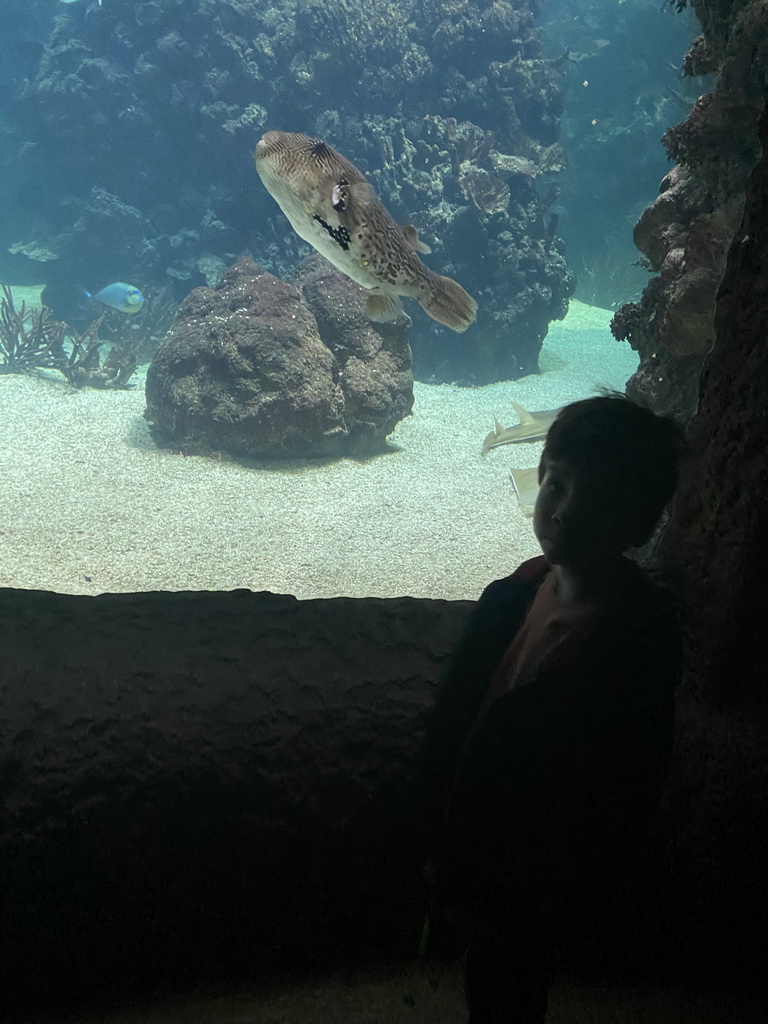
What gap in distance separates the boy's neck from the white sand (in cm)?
259

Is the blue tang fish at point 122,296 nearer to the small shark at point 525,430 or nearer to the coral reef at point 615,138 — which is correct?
the small shark at point 525,430

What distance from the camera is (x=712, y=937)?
1678mm

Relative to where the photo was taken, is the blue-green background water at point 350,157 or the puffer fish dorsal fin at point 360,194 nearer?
the puffer fish dorsal fin at point 360,194

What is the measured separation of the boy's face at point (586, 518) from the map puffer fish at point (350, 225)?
1226 millimetres

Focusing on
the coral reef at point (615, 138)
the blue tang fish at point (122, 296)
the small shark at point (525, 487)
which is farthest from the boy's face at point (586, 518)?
the coral reef at point (615, 138)

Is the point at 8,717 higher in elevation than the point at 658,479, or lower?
lower

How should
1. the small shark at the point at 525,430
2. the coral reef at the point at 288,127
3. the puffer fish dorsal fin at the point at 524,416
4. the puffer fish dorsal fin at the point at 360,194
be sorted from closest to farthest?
the puffer fish dorsal fin at the point at 360,194 → the small shark at the point at 525,430 → the puffer fish dorsal fin at the point at 524,416 → the coral reef at the point at 288,127

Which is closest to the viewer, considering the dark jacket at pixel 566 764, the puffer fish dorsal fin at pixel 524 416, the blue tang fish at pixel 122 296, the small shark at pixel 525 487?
the dark jacket at pixel 566 764

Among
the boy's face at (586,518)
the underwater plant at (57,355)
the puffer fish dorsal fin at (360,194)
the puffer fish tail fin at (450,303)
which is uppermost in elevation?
the underwater plant at (57,355)

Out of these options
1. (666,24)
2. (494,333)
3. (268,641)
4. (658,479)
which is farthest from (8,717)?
(666,24)

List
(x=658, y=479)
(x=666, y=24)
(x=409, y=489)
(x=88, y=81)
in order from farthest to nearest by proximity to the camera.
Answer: (x=666, y=24), (x=88, y=81), (x=409, y=489), (x=658, y=479)

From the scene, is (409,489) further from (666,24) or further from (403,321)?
(666,24)

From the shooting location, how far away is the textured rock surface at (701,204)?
10.0ft

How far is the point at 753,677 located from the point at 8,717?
78.1 inches
